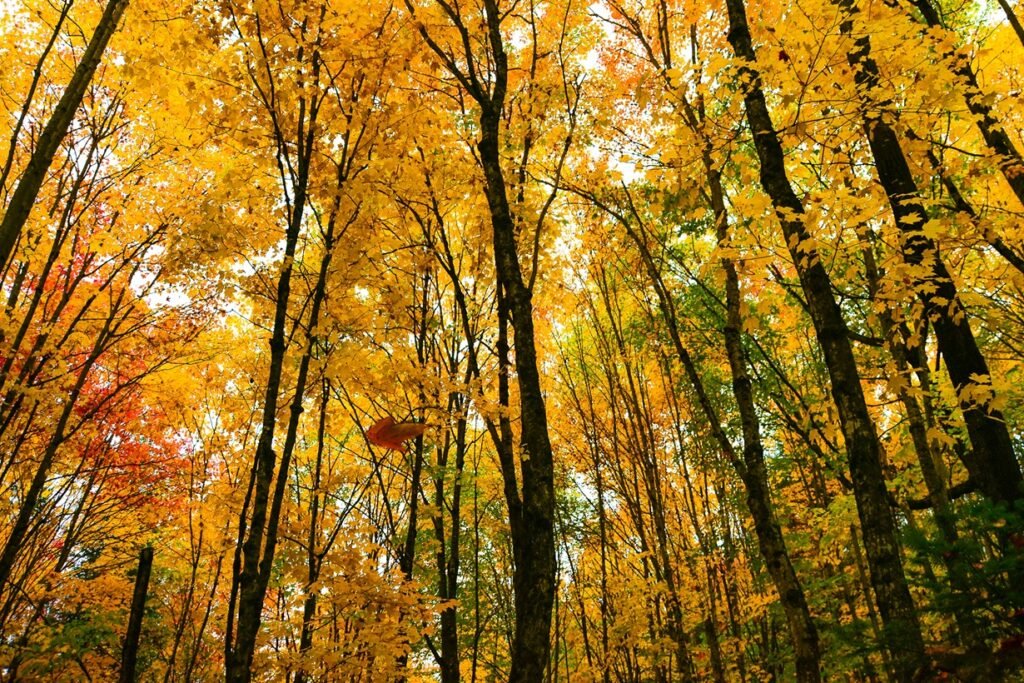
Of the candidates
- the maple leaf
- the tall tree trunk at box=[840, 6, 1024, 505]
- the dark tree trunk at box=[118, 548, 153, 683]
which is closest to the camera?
the tall tree trunk at box=[840, 6, 1024, 505]

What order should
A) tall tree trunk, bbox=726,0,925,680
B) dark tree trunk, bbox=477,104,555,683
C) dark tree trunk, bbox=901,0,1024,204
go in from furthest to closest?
dark tree trunk, bbox=901,0,1024,204 → dark tree trunk, bbox=477,104,555,683 → tall tree trunk, bbox=726,0,925,680

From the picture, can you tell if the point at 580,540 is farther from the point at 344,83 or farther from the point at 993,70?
the point at 993,70

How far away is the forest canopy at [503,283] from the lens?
3.34 m

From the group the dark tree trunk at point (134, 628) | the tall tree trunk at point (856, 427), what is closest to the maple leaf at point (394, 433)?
the tall tree trunk at point (856, 427)

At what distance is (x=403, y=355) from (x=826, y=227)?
450 cm

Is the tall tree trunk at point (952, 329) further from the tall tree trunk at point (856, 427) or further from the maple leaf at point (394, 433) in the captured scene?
the maple leaf at point (394, 433)

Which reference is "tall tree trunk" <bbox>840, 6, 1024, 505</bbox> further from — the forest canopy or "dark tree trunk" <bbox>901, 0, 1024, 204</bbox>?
"dark tree trunk" <bbox>901, 0, 1024, 204</bbox>

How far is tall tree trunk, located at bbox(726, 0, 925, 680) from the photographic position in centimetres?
279

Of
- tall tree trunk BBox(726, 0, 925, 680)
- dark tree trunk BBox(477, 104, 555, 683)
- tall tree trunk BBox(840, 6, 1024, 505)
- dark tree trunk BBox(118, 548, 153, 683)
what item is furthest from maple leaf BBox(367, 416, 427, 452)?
dark tree trunk BBox(118, 548, 153, 683)

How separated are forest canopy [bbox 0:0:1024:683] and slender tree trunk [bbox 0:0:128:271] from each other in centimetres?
2

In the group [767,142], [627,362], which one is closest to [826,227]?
[767,142]

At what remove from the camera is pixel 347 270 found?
5.30 m

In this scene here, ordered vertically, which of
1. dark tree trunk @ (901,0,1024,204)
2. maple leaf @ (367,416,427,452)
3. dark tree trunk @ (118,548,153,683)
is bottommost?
dark tree trunk @ (118,548,153,683)

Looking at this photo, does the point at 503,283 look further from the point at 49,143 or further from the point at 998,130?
the point at 998,130
